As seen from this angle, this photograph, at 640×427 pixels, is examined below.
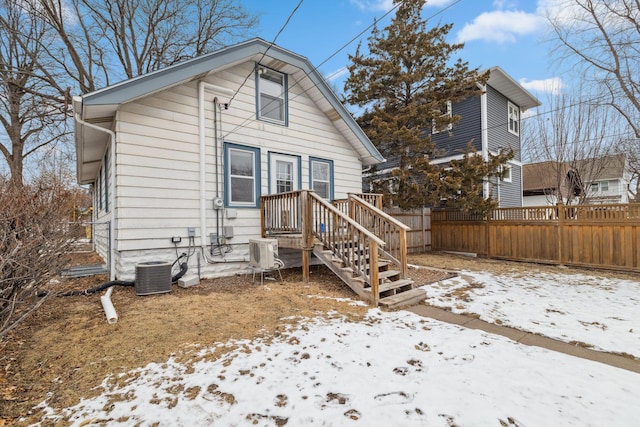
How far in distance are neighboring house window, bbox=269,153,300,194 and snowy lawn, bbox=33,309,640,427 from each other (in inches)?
198

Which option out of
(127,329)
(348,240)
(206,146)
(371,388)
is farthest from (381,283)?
(206,146)

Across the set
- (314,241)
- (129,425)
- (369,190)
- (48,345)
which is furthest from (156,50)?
(129,425)

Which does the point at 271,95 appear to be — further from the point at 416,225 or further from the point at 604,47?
the point at 604,47

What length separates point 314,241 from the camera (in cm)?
627

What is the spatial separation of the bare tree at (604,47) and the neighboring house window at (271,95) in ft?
34.0

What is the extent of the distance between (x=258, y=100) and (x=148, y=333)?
19.3ft

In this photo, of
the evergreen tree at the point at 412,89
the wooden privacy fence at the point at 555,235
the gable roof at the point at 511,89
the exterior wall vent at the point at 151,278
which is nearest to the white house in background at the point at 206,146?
the exterior wall vent at the point at 151,278

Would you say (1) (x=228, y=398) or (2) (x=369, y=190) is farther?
(2) (x=369, y=190)

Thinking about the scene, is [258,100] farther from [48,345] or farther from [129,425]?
[129,425]

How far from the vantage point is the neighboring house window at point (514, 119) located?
1489 centimetres

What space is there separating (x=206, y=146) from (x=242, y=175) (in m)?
1.07

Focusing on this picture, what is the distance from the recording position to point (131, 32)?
14.9m

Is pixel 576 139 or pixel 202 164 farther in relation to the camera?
pixel 576 139

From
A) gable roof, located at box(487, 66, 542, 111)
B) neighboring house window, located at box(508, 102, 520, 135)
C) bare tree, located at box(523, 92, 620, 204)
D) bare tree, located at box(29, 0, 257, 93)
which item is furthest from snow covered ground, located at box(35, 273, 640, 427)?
bare tree, located at box(29, 0, 257, 93)
